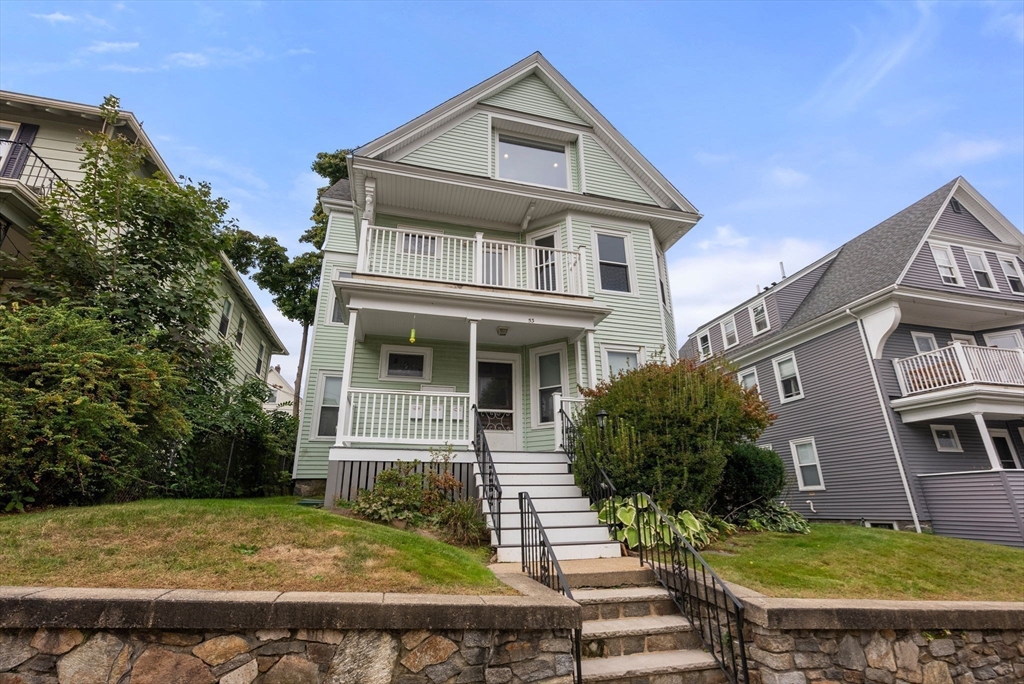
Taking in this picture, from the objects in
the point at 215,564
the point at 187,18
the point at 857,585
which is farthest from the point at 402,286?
the point at 187,18

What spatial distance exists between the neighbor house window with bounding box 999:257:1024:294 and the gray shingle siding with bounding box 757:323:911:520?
6.73m

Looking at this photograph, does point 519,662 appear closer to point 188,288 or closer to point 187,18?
point 188,288

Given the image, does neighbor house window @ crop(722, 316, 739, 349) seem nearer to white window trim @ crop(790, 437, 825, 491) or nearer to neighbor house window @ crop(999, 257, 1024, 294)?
white window trim @ crop(790, 437, 825, 491)

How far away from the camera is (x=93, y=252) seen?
7.76 m

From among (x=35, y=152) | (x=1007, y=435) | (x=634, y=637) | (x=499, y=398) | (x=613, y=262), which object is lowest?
(x=634, y=637)

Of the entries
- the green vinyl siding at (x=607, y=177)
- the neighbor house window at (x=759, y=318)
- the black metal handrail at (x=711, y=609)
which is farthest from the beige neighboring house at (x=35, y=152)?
the neighbor house window at (x=759, y=318)

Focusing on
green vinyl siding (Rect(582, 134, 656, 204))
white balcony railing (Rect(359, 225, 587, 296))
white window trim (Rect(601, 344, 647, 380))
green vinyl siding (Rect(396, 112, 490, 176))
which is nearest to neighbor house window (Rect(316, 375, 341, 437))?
white balcony railing (Rect(359, 225, 587, 296))

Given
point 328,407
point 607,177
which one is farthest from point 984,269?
point 328,407

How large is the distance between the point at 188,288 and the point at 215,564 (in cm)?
707

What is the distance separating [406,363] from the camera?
1041cm

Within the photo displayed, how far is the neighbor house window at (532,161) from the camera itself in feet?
39.4

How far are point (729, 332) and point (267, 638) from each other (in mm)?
20300

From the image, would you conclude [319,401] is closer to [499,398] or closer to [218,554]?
[499,398]

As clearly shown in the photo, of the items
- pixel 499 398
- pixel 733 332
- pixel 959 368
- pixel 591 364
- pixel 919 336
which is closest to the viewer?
pixel 591 364
